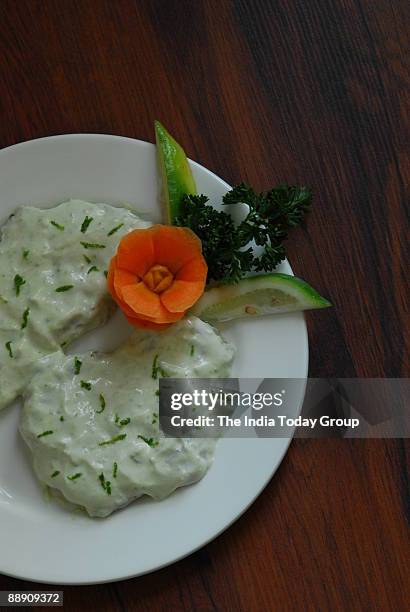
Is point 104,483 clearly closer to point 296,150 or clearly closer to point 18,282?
point 18,282

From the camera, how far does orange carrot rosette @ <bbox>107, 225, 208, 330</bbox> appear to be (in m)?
1.78

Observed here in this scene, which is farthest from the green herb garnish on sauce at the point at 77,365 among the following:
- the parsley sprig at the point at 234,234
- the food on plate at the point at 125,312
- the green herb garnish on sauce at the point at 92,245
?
the parsley sprig at the point at 234,234

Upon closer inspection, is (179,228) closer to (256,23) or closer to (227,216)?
(227,216)

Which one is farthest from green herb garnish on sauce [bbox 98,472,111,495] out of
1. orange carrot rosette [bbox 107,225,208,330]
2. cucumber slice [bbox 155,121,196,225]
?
cucumber slice [bbox 155,121,196,225]

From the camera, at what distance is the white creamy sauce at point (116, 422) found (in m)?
1.77

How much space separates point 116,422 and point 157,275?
1.14ft

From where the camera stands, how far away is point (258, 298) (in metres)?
1.87

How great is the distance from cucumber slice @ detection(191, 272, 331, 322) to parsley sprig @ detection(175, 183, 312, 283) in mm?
30

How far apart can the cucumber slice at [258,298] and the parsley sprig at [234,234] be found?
0.10ft

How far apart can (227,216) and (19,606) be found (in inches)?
40.7

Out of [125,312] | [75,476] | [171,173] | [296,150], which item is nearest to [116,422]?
[75,476]

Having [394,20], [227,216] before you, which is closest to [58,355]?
[227,216]

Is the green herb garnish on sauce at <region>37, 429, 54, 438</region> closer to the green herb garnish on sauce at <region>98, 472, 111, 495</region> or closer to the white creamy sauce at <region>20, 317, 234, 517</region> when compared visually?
the white creamy sauce at <region>20, 317, 234, 517</region>

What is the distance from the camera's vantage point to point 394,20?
211cm
